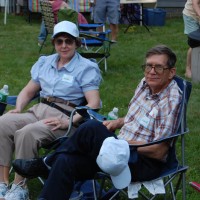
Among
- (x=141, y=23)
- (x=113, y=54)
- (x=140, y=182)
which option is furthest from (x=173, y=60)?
(x=141, y=23)

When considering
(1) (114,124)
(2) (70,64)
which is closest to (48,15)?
(2) (70,64)

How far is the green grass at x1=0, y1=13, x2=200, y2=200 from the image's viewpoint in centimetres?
541

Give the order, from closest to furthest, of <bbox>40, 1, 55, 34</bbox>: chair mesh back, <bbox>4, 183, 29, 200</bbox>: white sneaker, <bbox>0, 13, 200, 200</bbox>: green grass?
<bbox>4, 183, 29, 200</bbox>: white sneaker, <bbox>0, 13, 200, 200</bbox>: green grass, <bbox>40, 1, 55, 34</bbox>: chair mesh back

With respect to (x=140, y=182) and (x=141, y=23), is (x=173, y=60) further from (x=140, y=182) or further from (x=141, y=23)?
(x=141, y=23)

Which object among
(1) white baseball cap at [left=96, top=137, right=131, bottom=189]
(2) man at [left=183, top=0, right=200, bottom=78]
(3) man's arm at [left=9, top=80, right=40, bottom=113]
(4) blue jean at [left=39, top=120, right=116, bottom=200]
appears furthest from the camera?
(2) man at [left=183, top=0, right=200, bottom=78]

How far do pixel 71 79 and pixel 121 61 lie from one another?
15.5ft

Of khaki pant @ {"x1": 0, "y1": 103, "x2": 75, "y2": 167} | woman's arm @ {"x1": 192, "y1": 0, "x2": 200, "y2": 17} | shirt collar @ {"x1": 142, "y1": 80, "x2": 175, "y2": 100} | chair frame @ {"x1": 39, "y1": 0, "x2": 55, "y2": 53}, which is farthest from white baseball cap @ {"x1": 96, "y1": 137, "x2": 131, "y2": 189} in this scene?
chair frame @ {"x1": 39, "y1": 0, "x2": 55, "y2": 53}

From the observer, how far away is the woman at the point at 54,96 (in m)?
4.10

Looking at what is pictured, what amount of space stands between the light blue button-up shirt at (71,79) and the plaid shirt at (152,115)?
1.96 ft

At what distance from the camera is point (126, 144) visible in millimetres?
3420

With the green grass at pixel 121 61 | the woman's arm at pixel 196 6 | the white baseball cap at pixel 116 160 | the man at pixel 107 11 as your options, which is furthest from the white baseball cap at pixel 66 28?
the man at pixel 107 11

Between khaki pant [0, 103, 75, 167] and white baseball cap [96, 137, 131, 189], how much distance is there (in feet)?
2.39

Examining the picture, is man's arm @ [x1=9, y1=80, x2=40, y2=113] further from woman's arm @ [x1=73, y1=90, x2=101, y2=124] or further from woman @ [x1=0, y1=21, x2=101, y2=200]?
woman's arm @ [x1=73, y1=90, x2=101, y2=124]

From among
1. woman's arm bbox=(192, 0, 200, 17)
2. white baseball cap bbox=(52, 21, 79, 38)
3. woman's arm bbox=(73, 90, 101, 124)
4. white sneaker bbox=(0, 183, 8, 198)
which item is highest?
white baseball cap bbox=(52, 21, 79, 38)
